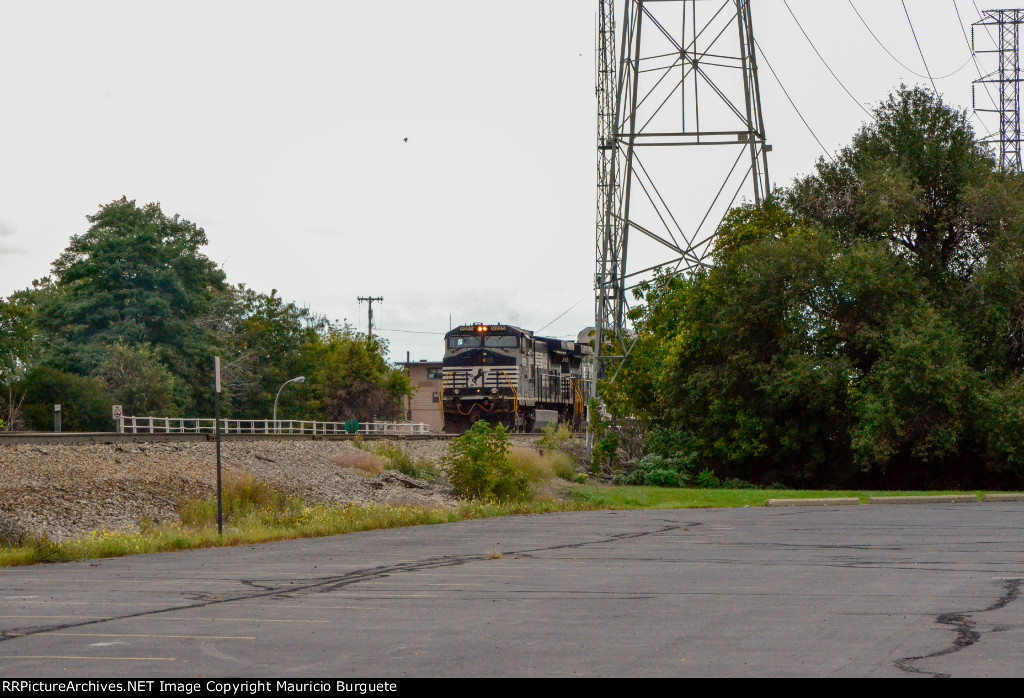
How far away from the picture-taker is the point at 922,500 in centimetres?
2933

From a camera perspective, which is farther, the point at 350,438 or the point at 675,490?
the point at 350,438

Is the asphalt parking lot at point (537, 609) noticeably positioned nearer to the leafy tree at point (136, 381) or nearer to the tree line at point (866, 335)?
the tree line at point (866, 335)

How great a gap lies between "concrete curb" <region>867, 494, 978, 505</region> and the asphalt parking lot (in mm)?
10342

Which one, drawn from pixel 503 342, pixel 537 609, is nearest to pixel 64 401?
pixel 503 342

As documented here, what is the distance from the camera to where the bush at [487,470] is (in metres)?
31.4

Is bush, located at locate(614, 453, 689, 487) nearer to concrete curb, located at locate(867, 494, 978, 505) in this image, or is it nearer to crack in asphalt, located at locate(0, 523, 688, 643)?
concrete curb, located at locate(867, 494, 978, 505)

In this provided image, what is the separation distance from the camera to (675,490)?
34.9 meters

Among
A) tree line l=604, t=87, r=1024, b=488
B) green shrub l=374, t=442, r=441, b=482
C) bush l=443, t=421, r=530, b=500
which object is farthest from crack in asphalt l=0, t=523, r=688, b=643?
green shrub l=374, t=442, r=441, b=482

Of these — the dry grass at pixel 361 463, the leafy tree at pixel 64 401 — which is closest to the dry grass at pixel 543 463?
the dry grass at pixel 361 463

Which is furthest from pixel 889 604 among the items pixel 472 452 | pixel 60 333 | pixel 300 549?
pixel 60 333

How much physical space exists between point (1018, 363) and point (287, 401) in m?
56.1

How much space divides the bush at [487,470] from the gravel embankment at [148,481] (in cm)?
110

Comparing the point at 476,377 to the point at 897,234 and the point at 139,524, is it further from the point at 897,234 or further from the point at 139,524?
the point at 139,524

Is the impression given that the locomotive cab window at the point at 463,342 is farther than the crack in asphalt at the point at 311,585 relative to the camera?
Yes
